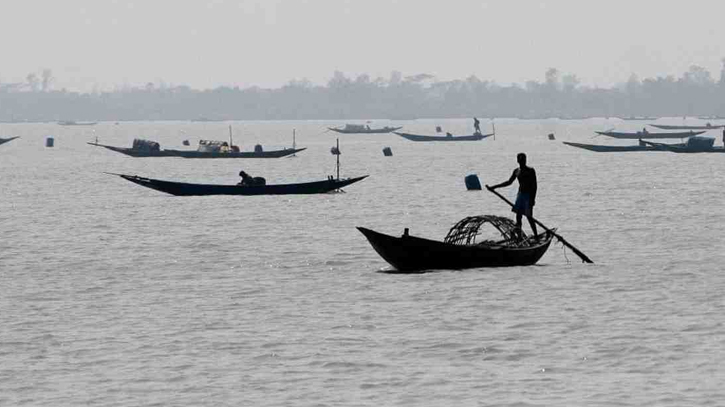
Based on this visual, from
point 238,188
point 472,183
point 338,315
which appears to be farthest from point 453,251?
point 472,183

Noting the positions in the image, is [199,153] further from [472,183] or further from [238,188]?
[238,188]

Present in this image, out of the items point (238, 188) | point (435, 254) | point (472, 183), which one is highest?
point (435, 254)

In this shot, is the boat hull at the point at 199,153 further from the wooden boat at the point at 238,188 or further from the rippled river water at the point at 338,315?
the rippled river water at the point at 338,315

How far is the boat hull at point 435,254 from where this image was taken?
34125mm

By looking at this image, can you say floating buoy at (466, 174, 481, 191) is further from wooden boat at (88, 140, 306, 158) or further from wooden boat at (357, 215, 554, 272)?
wooden boat at (357, 215, 554, 272)

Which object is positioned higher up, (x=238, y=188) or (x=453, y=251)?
(x=453, y=251)

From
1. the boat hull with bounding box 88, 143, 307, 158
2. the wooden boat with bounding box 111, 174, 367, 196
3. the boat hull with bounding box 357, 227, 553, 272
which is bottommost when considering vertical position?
the boat hull with bounding box 88, 143, 307, 158

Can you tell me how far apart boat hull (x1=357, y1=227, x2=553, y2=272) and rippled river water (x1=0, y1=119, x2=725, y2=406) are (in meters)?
0.34

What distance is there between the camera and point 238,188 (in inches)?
2685

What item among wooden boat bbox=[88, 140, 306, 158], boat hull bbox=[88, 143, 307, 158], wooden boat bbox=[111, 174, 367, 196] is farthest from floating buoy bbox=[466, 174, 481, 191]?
boat hull bbox=[88, 143, 307, 158]

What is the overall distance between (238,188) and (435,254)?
113ft

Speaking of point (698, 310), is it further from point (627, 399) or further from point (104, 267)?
point (104, 267)

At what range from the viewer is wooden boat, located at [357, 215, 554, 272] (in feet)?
112

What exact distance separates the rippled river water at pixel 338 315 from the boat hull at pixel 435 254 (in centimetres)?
34
